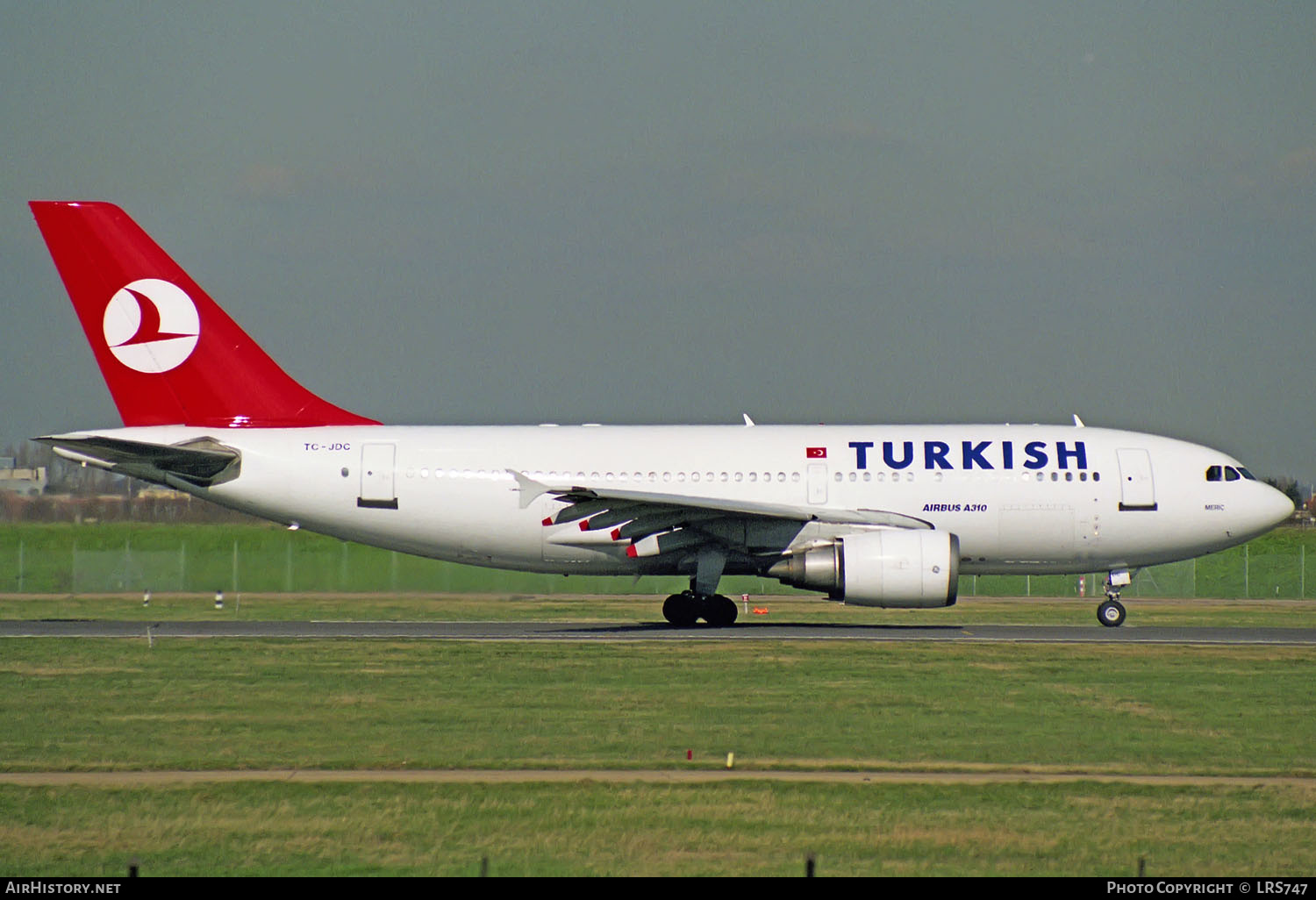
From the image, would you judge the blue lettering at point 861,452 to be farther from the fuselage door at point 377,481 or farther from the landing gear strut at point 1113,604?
the fuselage door at point 377,481

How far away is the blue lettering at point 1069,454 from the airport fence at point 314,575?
10506 mm

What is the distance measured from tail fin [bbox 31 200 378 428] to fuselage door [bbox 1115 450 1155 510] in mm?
17586

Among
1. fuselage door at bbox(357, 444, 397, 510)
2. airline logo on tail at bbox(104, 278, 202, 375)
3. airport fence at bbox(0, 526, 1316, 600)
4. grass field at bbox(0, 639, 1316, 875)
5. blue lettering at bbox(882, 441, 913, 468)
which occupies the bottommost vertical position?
grass field at bbox(0, 639, 1316, 875)

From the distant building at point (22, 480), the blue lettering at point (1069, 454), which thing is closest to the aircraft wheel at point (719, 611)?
the blue lettering at point (1069, 454)

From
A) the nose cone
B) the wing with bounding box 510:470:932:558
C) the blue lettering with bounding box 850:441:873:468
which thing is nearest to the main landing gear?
the wing with bounding box 510:470:932:558

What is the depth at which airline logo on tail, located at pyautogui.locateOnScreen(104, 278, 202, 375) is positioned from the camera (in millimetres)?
31141

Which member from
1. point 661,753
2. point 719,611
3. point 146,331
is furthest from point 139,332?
point 661,753

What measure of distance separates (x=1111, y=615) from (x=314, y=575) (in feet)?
83.2

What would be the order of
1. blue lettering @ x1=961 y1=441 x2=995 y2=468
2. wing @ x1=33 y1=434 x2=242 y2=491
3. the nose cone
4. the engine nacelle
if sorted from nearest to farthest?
1. the engine nacelle
2. wing @ x1=33 y1=434 x2=242 y2=491
3. blue lettering @ x1=961 y1=441 x2=995 y2=468
4. the nose cone

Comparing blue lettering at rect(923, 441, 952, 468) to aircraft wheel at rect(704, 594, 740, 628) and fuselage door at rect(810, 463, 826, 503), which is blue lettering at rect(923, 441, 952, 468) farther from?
aircraft wheel at rect(704, 594, 740, 628)

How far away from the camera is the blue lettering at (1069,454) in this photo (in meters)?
29.9

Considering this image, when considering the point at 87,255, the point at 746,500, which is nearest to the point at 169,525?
the point at 87,255

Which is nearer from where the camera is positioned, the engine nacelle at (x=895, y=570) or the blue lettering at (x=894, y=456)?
the engine nacelle at (x=895, y=570)
